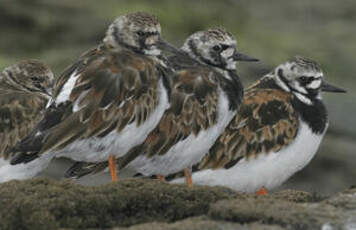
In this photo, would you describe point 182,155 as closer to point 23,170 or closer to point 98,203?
point 23,170

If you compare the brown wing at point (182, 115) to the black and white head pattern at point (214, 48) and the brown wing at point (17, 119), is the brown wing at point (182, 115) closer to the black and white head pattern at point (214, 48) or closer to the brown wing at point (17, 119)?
the black and white head pattern at point (214, 48)

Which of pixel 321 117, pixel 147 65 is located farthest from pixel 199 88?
pixel 321 117

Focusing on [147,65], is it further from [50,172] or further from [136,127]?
[50,172]

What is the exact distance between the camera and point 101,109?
22.6ft

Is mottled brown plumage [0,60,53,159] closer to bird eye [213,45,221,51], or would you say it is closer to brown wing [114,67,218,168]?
brown wing [114,67,218,168]

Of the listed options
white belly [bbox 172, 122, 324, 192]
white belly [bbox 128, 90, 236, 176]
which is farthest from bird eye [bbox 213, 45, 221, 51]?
white belly [bbox 172, 122, 324, 192]

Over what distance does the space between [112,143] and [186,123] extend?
2.90 feet

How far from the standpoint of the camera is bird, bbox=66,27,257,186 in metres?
7.50

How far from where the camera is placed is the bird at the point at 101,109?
674 cm

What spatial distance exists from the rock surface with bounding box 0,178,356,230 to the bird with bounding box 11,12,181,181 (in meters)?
0.48

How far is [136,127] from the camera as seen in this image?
6906 mm

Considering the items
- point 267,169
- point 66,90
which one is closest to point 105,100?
point 66,90

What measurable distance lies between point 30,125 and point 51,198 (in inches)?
93.9

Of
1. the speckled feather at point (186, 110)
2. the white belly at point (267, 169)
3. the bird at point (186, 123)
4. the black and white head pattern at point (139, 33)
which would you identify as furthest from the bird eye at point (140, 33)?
the white belly at point (267, 169)
